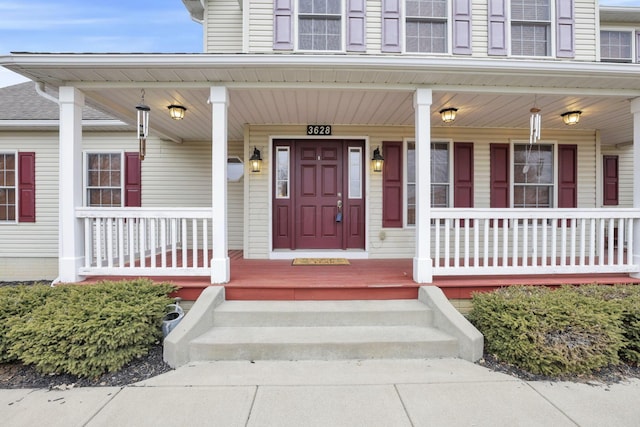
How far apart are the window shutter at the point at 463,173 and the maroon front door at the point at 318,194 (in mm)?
1550

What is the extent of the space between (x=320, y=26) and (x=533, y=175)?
169 inches

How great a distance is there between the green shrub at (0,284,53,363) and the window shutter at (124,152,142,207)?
3.38 metres

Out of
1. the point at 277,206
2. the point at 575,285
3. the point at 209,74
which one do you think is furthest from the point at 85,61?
the point at 575,285

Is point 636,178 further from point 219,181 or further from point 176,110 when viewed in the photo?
point 176,110

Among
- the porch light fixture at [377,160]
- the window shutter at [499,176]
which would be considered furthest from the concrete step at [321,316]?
the window shutter at [499,176]

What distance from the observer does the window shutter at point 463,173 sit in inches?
215

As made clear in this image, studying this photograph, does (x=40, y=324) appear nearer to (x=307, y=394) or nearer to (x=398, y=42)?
(x=307, y=394)

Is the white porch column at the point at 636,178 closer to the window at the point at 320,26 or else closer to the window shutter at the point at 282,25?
the window at the point at 320,26

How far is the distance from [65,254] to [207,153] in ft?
11.2

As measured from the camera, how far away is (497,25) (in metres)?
5.29

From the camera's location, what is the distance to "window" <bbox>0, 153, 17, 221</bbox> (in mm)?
6449

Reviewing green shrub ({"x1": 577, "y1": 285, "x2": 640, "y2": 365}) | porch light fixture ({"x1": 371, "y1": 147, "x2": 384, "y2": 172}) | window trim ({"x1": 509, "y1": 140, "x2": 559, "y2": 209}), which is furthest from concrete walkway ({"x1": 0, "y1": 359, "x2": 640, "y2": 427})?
window trim ({"x1": 509, "y1": 140, "x2": 559, "y2": 209})

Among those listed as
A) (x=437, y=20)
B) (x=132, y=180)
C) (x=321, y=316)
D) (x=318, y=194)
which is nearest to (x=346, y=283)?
(x=321, y=316)

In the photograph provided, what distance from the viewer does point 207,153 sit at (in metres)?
6.60
